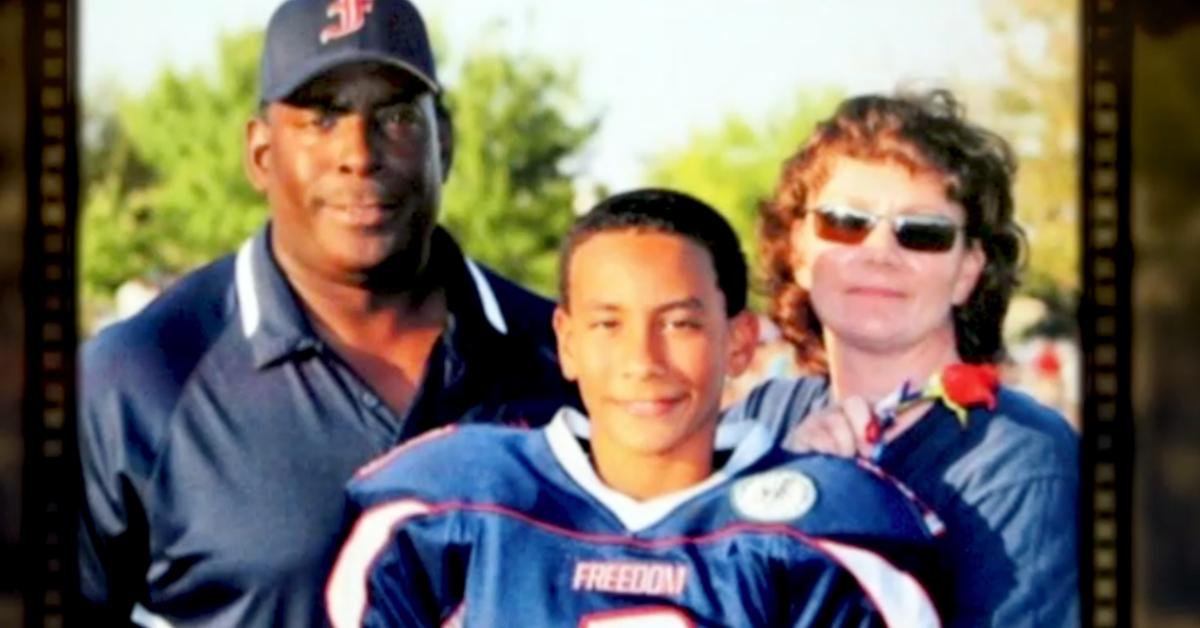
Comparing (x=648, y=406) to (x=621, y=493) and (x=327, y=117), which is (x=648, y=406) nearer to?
(x=621, y=493)

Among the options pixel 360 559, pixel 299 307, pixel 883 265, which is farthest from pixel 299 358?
pixel 883 265

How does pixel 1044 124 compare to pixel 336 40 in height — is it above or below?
below

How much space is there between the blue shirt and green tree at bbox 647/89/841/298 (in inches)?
9.1

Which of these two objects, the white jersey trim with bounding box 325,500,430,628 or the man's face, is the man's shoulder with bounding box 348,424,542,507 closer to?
the white jersey trim with bounding box 325,500,430,628

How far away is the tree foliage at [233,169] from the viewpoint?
111 inches

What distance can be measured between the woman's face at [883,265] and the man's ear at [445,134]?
459 millimetres

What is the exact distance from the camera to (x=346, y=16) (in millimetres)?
2809

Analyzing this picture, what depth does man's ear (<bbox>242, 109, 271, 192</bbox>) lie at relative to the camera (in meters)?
2.83

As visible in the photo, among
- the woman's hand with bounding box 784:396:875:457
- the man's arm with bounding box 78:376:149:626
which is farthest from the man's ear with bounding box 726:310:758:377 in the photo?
the man's arm with bounding box 78:376:149:626

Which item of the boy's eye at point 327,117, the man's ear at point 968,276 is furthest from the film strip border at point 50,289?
the man's ear at point 968,276

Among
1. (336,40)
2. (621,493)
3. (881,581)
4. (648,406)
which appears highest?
(336,40)

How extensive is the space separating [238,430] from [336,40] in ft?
1.71

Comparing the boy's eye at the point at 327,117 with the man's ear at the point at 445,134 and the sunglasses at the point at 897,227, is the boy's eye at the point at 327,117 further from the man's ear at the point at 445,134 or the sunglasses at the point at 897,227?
the sunglasses at the point at 897,227

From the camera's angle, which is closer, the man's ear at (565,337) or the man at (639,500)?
the man at (639,500)
